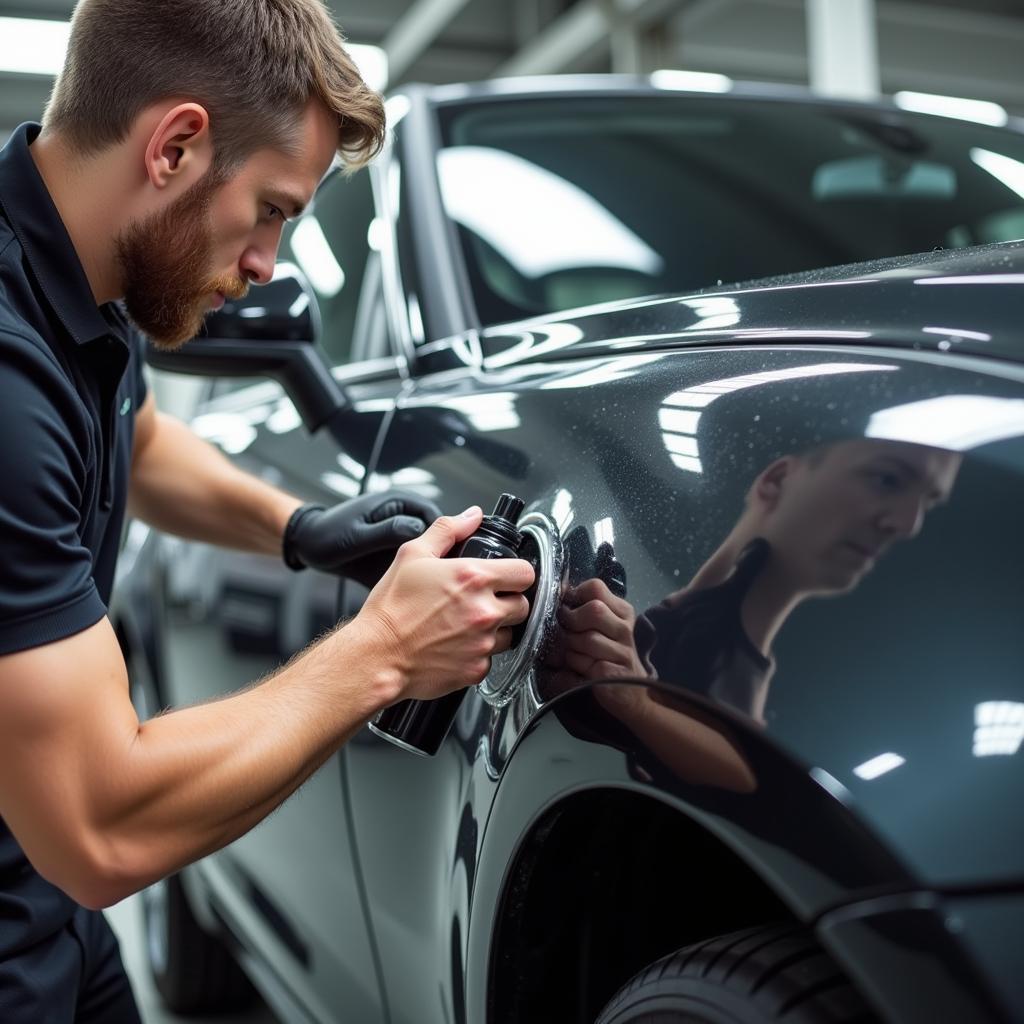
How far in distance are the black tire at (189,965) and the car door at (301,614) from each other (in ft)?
1.04

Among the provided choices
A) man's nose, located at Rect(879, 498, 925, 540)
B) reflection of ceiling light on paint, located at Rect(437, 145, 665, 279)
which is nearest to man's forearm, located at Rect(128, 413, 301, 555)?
reflection of ceiling light on paint, located at Rect(437, 145, 665, 279)

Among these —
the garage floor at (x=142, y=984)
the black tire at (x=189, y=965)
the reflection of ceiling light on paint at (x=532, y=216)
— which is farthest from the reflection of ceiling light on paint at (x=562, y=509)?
the black tire at (x=189, y=965)

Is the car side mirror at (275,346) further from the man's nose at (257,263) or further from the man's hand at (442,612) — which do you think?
the man's hand at (442,612)

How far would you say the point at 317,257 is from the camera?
2131mm

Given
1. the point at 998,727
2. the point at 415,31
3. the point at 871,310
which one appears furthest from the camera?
the point at 415,31

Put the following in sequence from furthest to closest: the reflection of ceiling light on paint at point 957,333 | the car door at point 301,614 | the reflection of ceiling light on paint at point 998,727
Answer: the car door at point 301,614 < the reflection of ceiling light on paint at point 957,333 < the reflection of ceiling light on paint at point 998,727

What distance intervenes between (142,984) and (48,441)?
Answer: 200 cm

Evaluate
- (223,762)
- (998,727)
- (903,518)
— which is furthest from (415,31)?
(998,727)

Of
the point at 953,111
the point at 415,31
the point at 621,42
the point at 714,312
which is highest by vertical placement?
the point at 415,31

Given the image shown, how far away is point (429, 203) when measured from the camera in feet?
5.44

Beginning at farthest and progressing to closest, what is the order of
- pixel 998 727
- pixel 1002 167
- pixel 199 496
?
pixel 1002 167 → pixel 199 496 → pixel 998 727

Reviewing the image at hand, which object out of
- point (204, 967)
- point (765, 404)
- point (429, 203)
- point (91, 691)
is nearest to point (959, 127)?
point (429, 203)

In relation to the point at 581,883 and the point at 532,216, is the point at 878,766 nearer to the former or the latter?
the point at 581,883

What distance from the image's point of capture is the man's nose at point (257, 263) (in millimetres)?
1266
